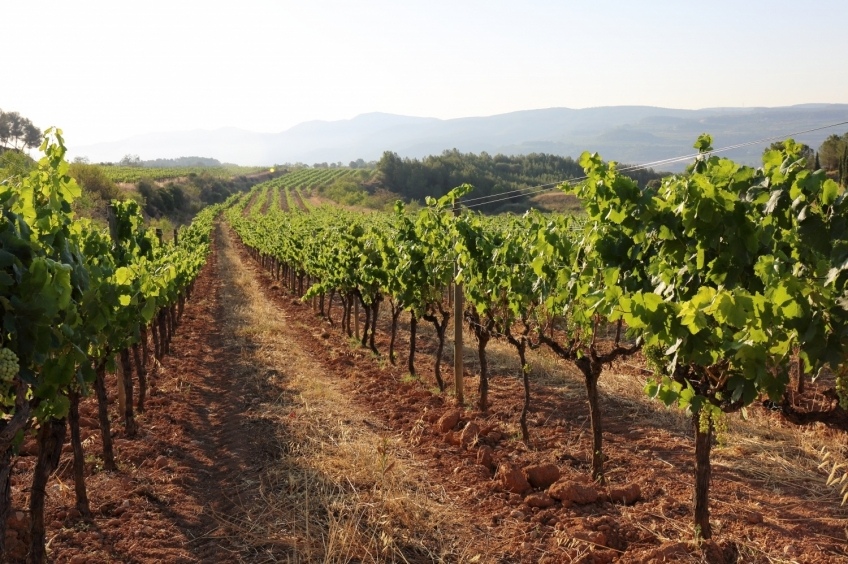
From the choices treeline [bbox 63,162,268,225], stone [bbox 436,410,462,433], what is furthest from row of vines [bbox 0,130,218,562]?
treeline [bbox 63,162,268,225]

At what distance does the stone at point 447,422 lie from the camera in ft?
28.2

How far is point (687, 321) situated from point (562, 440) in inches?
198

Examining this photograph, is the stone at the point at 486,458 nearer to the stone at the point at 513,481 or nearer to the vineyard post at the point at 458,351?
the stone at the point at 513,481

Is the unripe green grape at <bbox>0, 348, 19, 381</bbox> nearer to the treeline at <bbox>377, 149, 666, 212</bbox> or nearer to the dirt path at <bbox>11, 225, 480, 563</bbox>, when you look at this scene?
the dirt path at <bbox>11, 225, 480, 563</bbox>

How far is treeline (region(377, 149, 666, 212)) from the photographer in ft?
244

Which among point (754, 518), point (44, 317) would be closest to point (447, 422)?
point (754, 518)

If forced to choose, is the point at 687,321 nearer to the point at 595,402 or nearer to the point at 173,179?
the point at 595,402

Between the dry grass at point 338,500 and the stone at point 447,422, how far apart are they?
61 cm

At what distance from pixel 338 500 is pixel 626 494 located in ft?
9.25

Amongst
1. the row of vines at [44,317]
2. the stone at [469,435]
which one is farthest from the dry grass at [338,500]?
the row of vines at [44,317]

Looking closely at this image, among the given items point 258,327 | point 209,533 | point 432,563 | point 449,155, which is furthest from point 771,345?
point 449,155

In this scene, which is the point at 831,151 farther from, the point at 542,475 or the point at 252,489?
the point at 252,489

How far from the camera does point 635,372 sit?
466 inches

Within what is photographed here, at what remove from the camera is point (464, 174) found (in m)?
76.2
